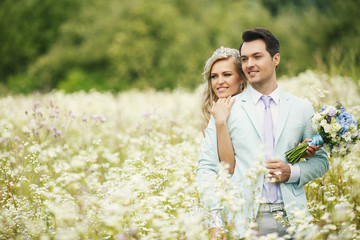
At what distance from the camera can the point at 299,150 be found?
2822mm

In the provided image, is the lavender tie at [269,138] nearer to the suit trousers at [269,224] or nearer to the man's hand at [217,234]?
the suit trousers at [269,224]

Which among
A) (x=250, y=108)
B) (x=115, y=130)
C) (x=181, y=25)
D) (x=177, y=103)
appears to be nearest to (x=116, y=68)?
(x=181, y=25)

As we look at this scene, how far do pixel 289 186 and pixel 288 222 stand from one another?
305 mm

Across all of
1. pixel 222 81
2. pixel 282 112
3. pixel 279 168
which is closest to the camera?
pixel 279 168

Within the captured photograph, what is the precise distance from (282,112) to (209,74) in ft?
3.97

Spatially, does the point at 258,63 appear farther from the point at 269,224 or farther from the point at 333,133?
the point at 269,224

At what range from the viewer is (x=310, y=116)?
3.07 m

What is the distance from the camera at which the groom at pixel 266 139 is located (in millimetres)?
2822

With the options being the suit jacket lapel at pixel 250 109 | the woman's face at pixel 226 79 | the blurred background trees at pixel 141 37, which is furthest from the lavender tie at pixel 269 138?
the blurred background trees at pixel 141 37

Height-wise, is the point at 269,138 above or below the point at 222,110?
below

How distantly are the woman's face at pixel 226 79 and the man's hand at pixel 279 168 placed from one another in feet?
3.55

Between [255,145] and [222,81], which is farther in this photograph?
[222,81]

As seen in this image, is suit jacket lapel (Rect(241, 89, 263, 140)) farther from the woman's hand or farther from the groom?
the woman's hand

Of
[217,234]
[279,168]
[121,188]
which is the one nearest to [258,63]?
[279,168]
